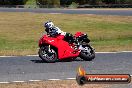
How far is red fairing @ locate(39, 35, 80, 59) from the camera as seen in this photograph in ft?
41.5

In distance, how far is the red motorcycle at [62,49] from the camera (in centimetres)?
1270

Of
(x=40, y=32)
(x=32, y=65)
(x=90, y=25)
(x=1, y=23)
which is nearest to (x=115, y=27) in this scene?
(x=90, y=25)

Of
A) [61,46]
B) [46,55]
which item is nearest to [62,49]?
[61,46]

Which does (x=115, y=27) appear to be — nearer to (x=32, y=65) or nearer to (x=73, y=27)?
(x=73, y=27)

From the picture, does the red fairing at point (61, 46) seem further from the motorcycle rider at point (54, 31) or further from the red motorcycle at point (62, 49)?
the motorcycle rider at point (54, 31)

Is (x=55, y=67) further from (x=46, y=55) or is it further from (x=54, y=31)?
(x=54, y=31)

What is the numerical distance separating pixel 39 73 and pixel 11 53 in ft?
15.2

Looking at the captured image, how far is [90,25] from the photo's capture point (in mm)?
A: 33719

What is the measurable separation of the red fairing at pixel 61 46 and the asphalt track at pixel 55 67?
0.96 feet

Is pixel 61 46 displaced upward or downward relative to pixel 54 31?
downward

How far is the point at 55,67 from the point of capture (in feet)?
38.6

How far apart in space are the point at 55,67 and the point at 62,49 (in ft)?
3.94

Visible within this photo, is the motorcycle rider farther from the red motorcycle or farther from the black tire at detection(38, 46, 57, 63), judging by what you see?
the black tire at detection(38, 46, 57, 63)

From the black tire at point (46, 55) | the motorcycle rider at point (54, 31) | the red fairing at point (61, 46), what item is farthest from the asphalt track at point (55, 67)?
the motorcycle rider at point (54, 31)
